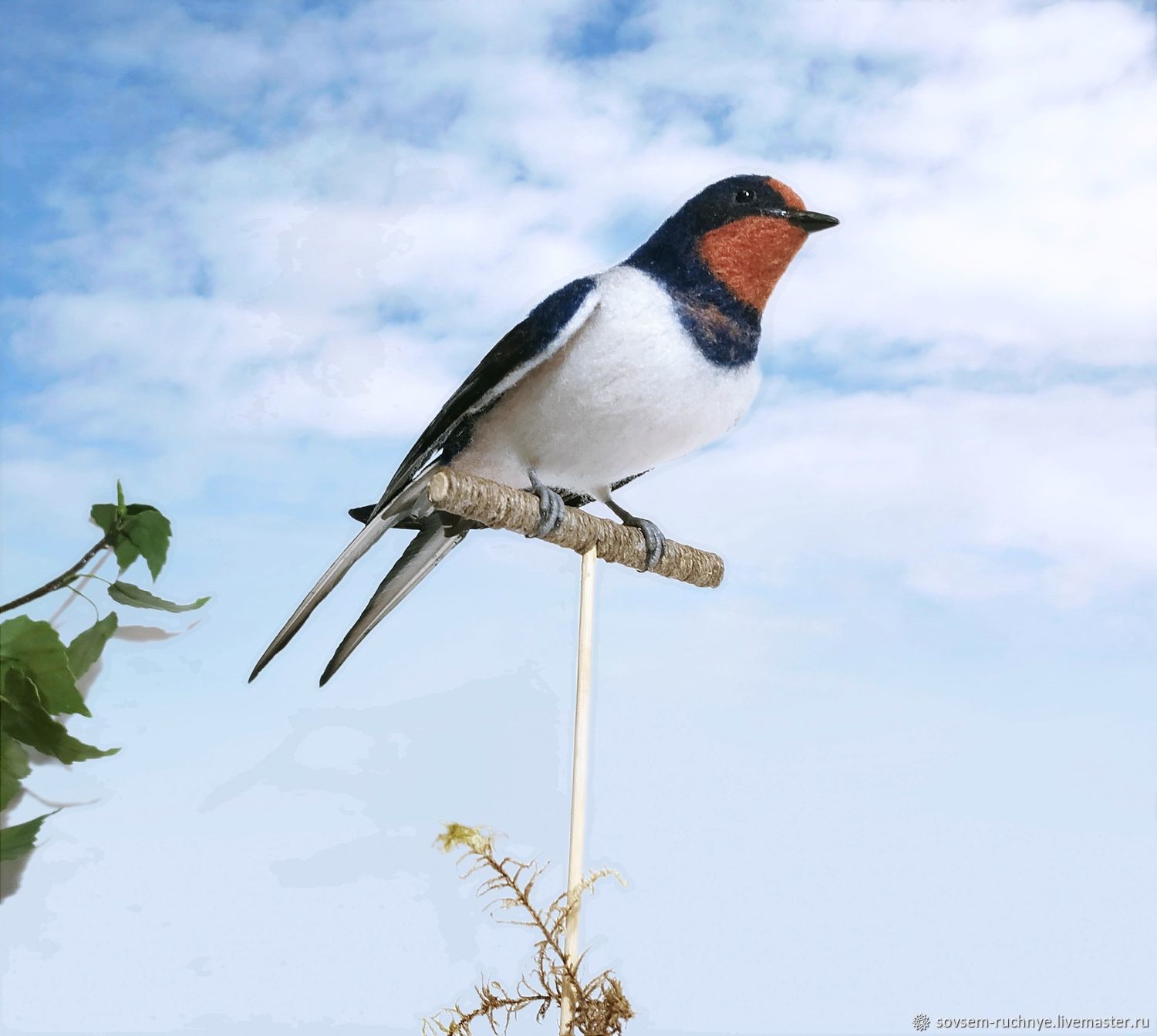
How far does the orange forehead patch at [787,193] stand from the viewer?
1323 mm

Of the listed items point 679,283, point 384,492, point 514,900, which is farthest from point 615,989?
point 679,283

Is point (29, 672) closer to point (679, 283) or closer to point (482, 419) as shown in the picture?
point (482, 419)

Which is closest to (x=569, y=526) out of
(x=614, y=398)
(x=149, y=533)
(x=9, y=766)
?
(x=614, y=398)

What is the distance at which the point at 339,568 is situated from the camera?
4.28 feet

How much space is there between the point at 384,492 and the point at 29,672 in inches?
15.9

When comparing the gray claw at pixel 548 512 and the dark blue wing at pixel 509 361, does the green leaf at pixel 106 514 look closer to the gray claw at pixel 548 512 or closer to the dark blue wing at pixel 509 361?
the dark blue wing at pixel 509 361

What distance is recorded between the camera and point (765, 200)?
4.33 feet

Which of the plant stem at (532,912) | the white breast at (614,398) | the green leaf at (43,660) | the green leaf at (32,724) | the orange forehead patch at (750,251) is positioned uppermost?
the orange forehead patch at (750,251)

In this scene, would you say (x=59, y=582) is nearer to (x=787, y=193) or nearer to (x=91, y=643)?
(x=91, y=643)

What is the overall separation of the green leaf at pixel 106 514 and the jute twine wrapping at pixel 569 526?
462 mm

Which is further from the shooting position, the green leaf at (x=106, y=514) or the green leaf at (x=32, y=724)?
the green leaf at (x=106, y=514)

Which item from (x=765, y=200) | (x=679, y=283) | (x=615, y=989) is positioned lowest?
(x=615, y=989)

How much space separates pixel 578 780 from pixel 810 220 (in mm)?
657

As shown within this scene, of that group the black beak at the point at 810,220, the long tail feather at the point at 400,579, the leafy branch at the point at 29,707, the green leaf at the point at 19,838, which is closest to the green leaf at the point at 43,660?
the leafy branch at the point at 29,707
